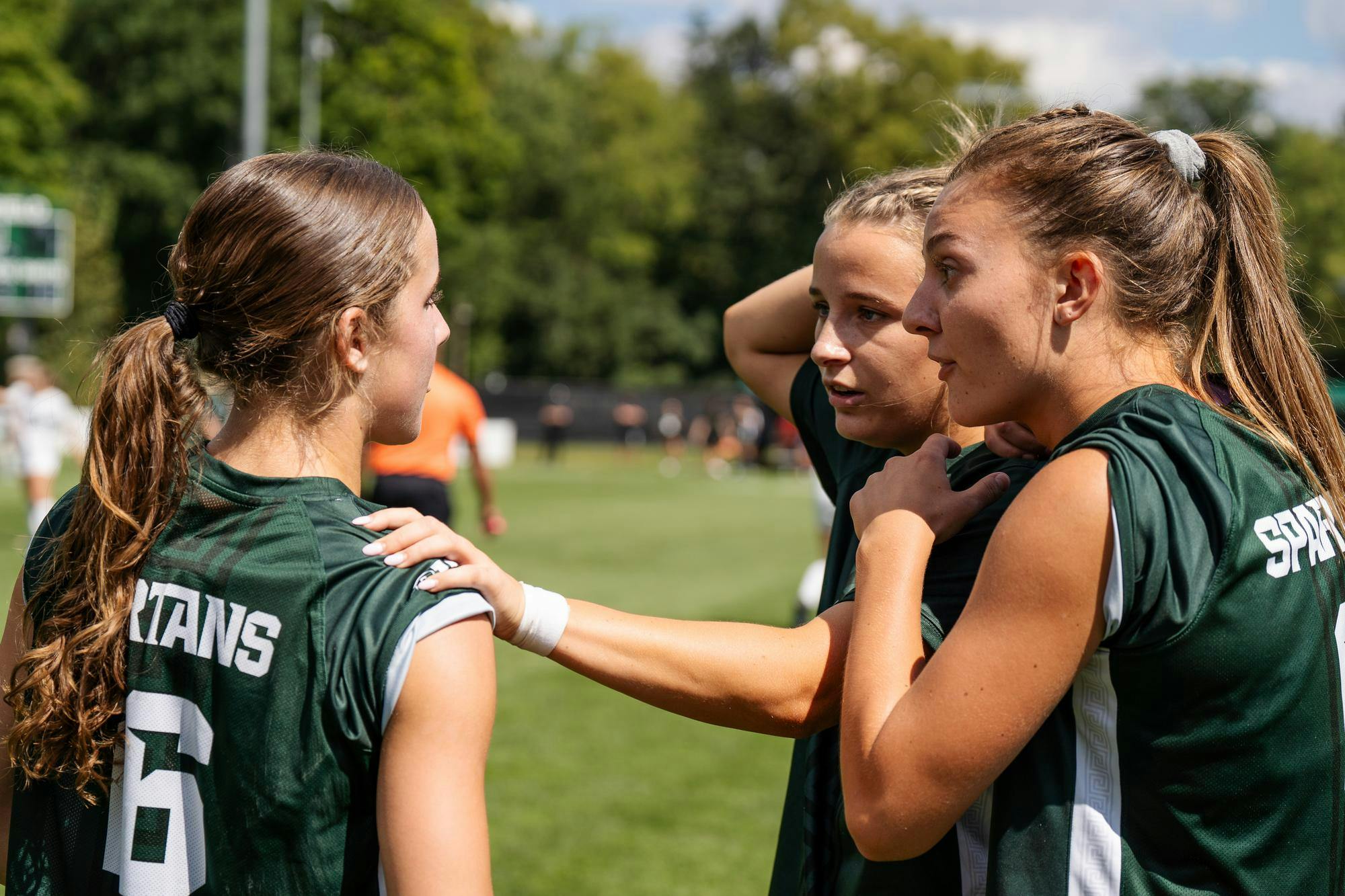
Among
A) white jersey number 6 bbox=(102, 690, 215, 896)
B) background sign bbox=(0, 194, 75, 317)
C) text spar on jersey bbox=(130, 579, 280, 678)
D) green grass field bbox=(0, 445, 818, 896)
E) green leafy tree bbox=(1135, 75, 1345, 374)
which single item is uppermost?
green leafy tree bbox=(1135, 75, 1345, 374)

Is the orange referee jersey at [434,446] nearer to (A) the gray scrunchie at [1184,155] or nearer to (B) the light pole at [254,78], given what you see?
(B) the light pole at [254,78]

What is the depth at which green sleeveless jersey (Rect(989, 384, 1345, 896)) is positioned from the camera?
1696mm

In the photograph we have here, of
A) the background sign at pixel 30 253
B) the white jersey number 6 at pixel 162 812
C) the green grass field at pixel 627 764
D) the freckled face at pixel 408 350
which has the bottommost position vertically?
the green grass field at pixel 627 764

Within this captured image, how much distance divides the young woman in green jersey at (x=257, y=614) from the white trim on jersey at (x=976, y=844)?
0.71m

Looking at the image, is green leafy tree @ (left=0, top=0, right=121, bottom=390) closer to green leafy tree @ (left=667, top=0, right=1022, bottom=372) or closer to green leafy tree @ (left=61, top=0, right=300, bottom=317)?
green leafy tree @ (left=61, top=0, right=300, bottom=317)

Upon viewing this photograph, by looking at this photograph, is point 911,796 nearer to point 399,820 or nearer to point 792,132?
point 399,820

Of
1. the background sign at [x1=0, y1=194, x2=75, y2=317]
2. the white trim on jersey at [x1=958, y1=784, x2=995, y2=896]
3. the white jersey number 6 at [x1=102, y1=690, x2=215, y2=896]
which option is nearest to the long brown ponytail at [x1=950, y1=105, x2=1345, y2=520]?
the white trim on jersey at [x1=958, y1=784, x2=995, y2=896]

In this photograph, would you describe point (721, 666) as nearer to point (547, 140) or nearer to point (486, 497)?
point (486, 497)

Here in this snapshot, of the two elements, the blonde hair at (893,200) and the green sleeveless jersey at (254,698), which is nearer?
the green sleeveless jersey at (254,698)

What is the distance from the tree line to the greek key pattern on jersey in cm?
3349

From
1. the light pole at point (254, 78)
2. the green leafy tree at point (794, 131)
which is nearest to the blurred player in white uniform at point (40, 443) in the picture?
the light pole at point (254, 78)

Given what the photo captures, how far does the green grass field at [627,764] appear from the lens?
17.9 ft

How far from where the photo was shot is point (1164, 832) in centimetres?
178

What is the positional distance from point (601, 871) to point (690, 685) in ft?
11.7
